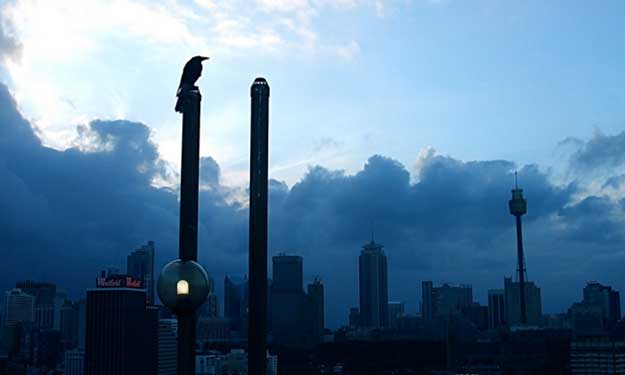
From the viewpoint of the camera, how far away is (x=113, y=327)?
144m

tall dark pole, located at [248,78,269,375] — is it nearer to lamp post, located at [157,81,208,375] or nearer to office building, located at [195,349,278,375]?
lamp post, located at [157,81,208,375]

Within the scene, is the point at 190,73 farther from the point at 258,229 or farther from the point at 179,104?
the point at 258,229

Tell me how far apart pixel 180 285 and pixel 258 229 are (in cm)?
599

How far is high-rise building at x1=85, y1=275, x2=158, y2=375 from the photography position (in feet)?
468

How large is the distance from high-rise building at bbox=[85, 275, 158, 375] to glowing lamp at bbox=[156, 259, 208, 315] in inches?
5524

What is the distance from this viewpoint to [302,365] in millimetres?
162625

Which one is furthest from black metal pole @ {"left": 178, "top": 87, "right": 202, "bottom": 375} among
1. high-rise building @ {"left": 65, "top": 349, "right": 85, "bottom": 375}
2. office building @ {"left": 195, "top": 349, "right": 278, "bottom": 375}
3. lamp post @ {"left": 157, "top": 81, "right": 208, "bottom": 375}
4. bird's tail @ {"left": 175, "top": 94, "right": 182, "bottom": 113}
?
high-rise building @ {"left": 65, "top": 349, "right": 85, "bottom": 375}

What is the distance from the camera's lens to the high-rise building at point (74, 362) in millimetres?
166125

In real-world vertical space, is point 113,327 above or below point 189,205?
below

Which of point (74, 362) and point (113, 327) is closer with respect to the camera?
point (113, 327)

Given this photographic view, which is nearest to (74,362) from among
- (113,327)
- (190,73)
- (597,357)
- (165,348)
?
(165,348)

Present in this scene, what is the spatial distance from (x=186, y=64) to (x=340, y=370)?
151352 mm

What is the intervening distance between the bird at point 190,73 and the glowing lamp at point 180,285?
2843 mm

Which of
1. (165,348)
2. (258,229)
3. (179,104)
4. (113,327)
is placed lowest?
(165,348)
